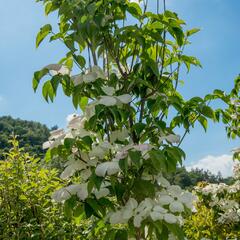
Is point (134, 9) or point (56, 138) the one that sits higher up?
point (134, 9)

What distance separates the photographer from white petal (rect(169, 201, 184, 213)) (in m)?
1.64

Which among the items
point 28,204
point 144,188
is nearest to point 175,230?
point 144,188

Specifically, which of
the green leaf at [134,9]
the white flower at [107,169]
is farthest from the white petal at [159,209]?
the green leaf at [134,9]

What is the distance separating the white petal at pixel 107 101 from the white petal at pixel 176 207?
0.45 metres

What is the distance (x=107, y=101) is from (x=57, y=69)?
0.98 feet

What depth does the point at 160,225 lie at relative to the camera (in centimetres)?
162

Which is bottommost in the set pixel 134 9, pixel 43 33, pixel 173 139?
pixel 173 139

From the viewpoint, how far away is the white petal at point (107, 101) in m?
1.63

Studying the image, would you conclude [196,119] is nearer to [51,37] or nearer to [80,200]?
[80,200]

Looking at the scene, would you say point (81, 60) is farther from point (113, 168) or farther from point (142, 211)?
point (142, 211)

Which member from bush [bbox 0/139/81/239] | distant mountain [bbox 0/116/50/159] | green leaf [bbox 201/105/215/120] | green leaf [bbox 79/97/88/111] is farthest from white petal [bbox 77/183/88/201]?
distant mountain [bbox 0/116/50/159]

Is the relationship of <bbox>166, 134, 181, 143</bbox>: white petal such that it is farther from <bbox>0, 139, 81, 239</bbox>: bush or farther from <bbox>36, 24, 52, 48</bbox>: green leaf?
<bbox>0, 139, 81, 239</bbox>: bush

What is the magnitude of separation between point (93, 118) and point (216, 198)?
306 centimetres

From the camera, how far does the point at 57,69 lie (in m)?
1.80
